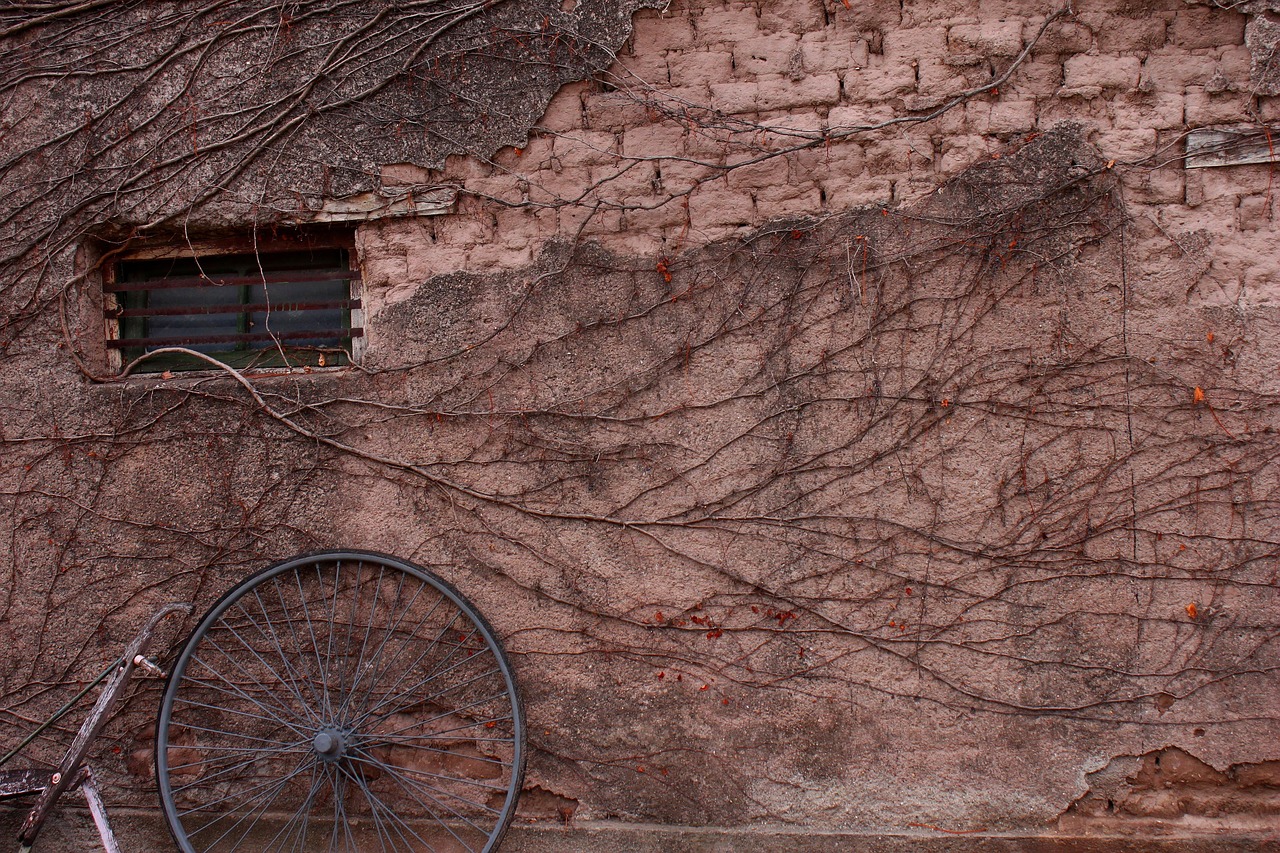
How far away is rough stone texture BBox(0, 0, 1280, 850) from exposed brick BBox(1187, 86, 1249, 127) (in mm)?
14

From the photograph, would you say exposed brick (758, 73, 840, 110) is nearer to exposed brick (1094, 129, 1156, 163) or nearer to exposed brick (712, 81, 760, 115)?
exposed brick (712, 81, 760, 115)

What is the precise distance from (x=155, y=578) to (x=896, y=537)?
260cm

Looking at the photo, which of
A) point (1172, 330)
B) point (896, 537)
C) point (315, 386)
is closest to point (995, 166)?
point (1172, 330)

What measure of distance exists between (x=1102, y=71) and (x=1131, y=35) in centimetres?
15

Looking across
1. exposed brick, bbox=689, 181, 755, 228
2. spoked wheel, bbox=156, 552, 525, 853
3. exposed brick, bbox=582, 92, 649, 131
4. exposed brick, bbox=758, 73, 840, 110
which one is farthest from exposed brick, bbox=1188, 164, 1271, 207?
spoked wheel, bbox=156, 552, 525, 853

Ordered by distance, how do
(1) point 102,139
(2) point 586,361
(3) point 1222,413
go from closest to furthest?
(3) point 1222,413 < (2) point 586,361 < (1) point 102,139

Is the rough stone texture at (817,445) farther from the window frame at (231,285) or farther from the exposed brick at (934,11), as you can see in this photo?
the window frame at (231,285)

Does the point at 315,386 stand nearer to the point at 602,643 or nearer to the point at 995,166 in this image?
the point at 602,643

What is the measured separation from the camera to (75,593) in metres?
2.90

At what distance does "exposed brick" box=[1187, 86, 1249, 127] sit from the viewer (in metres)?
2.62

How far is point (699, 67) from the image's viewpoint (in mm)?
2812

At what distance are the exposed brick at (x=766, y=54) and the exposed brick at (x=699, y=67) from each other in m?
A: 0.04

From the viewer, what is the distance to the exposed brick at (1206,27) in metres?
2.63

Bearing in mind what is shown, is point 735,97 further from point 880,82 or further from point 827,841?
point 827,841
